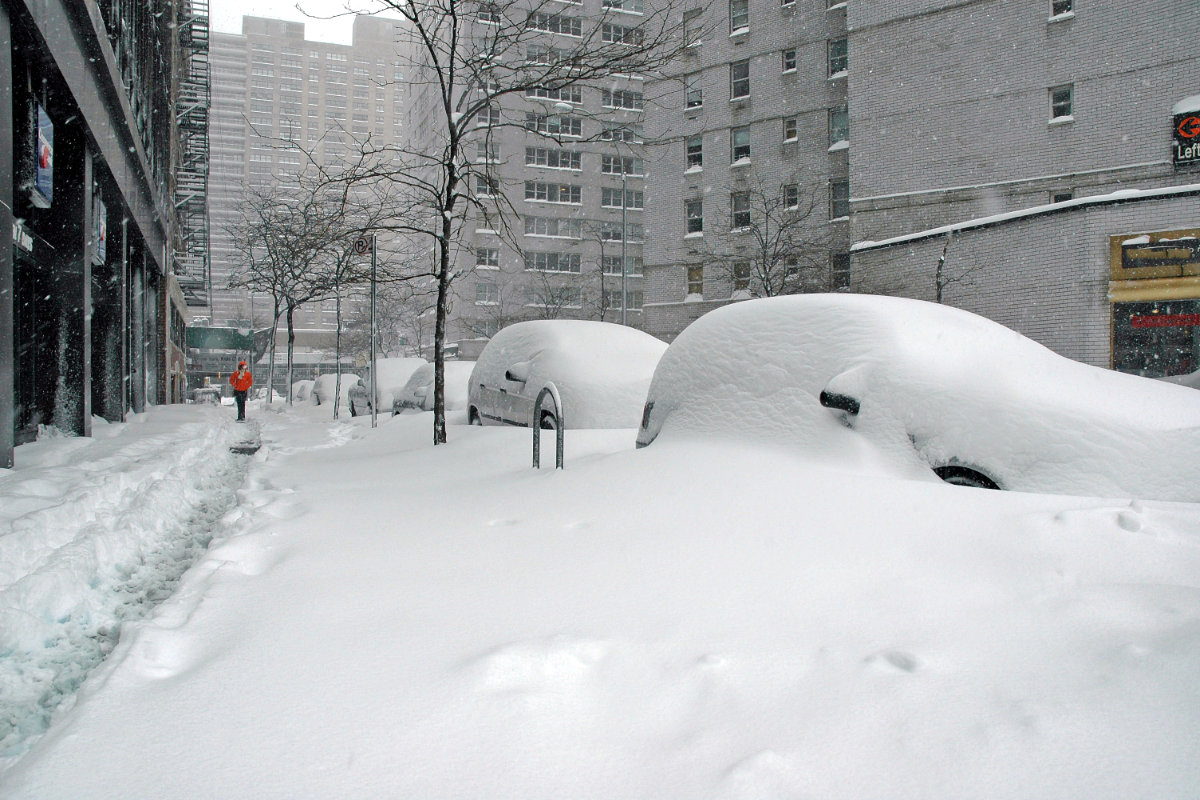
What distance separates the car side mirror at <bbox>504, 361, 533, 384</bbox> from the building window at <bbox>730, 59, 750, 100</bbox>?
32.6 m

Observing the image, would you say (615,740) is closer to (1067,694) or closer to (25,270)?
(1067,694)

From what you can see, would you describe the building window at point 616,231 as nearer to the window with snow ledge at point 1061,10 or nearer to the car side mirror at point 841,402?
the window with snow ledge at point 1061,10

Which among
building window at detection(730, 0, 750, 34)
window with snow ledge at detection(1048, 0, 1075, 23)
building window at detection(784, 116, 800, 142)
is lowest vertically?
window with snow ledge at detection(1048, 0, 1075, 23)

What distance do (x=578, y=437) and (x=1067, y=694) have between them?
5906 mm

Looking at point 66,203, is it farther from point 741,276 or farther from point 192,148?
point 741,276

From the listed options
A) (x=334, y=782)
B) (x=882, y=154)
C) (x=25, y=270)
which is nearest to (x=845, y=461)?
(x=334, y=782)

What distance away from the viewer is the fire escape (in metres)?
28.5

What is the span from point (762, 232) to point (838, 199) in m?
3.71

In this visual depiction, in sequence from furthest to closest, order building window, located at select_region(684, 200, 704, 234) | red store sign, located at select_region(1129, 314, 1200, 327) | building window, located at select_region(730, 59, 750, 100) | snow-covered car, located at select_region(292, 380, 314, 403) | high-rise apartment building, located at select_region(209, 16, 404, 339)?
high-rise apartment building, located at select_region(209, 16, 404, 339)
snow-covered car, located at select_region(292, 380, 314, 403)
building window, located at select_region(684, 200, 704, 234)
building window, located at select_region(730, 59, 750, 100)
red store sign, located at select_region(1129, 314, 1200, 327)

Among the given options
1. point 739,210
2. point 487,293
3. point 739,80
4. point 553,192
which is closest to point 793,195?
point 739,210

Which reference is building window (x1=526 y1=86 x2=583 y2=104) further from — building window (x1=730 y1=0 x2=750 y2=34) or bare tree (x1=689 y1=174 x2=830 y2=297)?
bare tree (x1=689 y1=174 x2=830 y2=297)

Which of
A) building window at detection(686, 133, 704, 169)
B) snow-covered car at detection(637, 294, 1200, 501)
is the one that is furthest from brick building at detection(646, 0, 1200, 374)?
snow-covered car at detection(637, 294, 1200, 501)

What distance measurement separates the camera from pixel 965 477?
Result: 4.14 m

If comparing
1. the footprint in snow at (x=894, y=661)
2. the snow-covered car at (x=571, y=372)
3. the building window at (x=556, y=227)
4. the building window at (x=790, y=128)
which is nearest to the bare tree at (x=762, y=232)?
the building window at (x=790, y=128)
